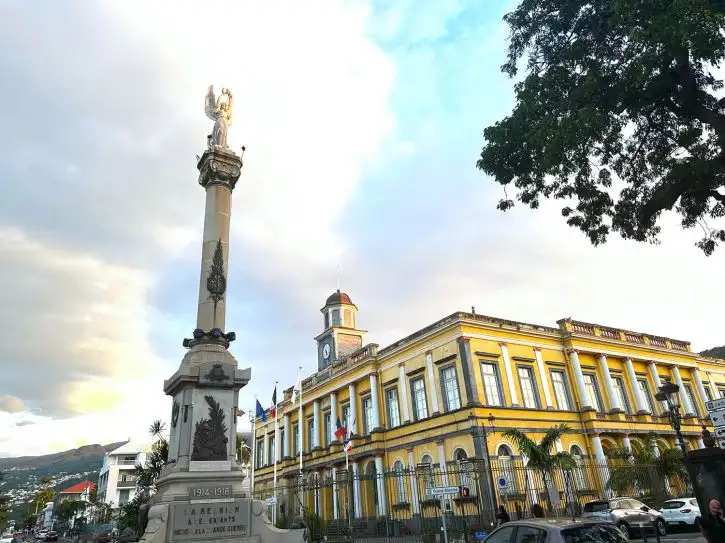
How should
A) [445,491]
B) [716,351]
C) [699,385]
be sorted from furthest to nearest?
[716,351] → [699,385] → [445,491]

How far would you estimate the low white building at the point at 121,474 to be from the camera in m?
74.8

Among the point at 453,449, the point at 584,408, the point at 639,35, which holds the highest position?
Answer: the point at 639,35

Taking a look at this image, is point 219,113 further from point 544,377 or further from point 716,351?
point 716,351

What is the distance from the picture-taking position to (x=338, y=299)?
1791 inches

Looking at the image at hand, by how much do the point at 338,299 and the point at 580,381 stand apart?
21.6 meters

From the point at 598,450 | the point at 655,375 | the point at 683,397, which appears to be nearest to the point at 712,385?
the point at 683,397

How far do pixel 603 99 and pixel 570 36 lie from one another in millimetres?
2267

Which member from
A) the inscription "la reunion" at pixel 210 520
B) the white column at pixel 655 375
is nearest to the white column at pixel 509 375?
the white column at pixel 655 375

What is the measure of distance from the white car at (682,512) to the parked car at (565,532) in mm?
16265

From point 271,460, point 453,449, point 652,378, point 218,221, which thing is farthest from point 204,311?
point 271,460

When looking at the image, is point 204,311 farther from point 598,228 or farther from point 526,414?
point 526,414

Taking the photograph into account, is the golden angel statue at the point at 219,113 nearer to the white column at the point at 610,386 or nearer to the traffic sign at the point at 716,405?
the traffic sign at the point at 716,405

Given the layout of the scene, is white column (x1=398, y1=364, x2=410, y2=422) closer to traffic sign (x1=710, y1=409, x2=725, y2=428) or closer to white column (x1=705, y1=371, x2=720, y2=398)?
traffic sign (x1=710, y1=409, x2=725, y2=428)

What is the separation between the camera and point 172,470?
10.6m
